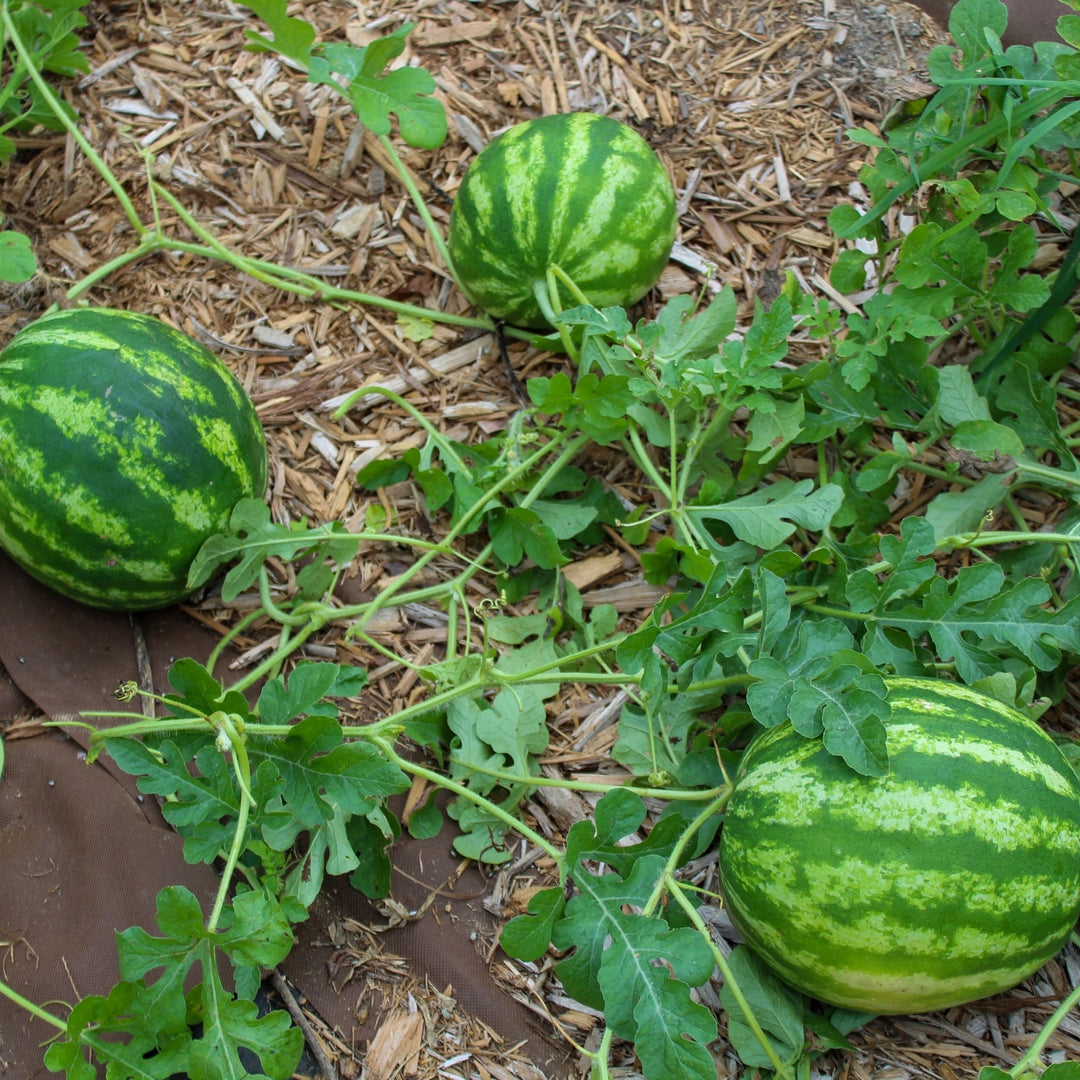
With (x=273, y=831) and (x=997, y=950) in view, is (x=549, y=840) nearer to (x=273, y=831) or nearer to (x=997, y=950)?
(x=273, y=831)

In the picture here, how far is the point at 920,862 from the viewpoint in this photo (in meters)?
1.44

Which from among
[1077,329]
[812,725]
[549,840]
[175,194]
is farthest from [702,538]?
[175,194]

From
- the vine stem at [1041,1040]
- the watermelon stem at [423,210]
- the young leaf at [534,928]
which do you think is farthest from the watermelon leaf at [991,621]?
the watermelon stem at [423,210]

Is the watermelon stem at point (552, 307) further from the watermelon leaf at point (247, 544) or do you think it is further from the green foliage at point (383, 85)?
the watermelon leaf at point (247, 544)

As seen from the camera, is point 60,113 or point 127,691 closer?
point 127,691

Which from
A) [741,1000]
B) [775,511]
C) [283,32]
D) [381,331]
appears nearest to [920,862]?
[741,1000]

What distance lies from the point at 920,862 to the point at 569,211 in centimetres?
151

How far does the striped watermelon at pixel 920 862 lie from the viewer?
57.0 inches

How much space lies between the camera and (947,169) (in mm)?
2082

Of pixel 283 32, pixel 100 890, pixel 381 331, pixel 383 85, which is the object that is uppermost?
pixel 283 32

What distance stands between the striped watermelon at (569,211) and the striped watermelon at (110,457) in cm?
73

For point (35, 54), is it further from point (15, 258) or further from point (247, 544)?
point (247, 544)

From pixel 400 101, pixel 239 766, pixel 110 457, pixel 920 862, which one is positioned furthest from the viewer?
pixel 400 101

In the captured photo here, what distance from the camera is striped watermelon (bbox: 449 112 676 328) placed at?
2127 mm
